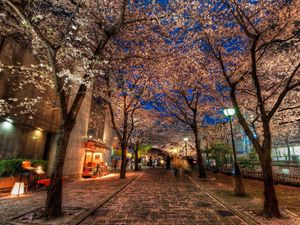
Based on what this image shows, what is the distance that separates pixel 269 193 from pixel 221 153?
762 inches

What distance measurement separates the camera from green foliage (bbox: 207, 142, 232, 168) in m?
23.5

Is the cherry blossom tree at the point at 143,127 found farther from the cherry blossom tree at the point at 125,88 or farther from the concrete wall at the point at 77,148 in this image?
the concrete wall at the point at 77,148

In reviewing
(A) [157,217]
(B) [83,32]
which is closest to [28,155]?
(B) [83,32]

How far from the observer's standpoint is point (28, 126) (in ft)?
39.5

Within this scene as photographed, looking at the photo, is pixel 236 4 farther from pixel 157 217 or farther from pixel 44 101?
pixel 44 101

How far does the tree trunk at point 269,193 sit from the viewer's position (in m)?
5.75

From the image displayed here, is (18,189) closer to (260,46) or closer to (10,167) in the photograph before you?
(10,167)

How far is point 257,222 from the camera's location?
16.9 ft

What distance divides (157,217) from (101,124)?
21892mm

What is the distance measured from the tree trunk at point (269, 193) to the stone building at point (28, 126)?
13.1 m

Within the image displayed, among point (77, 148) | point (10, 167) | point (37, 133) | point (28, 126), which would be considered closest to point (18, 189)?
point (10, 167)

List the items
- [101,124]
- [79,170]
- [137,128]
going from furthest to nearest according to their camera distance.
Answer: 1. [137,128]
2. [101,124]
3. [79,170]

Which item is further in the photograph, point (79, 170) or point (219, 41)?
point (79, 170)

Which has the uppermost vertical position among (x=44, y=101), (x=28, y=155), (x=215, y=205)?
(x=44, y=101)
